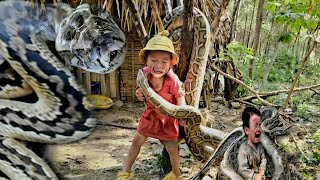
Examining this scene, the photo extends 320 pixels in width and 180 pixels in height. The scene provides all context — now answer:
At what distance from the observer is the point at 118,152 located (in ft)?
9.73

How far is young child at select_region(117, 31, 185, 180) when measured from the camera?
1027 mm

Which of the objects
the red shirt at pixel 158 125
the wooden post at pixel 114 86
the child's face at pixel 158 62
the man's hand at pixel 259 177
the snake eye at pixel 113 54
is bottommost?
the wooden post at pixel 114 86

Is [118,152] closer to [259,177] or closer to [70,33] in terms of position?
[259,177]

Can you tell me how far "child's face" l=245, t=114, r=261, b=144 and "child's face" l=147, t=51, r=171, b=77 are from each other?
323mm

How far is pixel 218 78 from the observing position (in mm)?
4508

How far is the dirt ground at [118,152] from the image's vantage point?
2.46 metres

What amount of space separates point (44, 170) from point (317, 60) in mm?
10016

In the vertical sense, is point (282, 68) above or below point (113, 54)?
below

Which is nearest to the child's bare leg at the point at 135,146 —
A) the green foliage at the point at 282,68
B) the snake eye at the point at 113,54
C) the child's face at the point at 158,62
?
the child's face at the point at 158,62

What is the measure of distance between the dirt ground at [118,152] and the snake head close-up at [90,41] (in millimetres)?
1318

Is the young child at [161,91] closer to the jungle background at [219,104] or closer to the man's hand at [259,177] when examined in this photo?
the jungle background at [219,104]

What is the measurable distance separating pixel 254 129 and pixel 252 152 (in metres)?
0.05

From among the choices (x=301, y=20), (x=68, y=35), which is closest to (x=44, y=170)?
(x=68, y=35)

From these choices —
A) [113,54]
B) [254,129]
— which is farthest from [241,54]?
[113,54]
